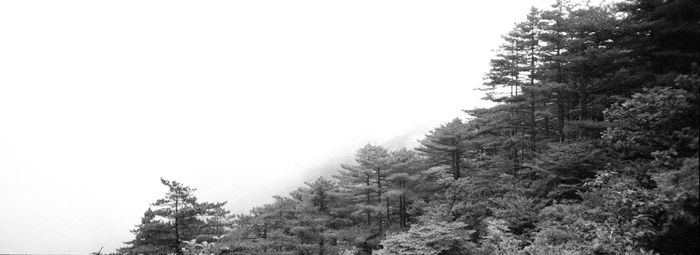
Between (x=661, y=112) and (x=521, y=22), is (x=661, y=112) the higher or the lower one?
the lower one

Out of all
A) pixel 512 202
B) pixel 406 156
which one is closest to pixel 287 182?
pixel 406 156

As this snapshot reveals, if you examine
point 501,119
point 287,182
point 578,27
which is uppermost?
point 578,27

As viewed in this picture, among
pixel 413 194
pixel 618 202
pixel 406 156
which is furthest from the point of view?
pixel 406 156

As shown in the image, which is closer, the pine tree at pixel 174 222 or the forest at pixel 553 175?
the forest at pixel 553 175

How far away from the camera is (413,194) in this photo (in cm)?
2794

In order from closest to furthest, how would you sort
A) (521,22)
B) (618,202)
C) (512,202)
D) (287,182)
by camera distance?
1. (618,202)
2. (512,202)
3. (521,22)
4. (287,182)

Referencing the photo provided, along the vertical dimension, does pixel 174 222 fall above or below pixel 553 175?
below

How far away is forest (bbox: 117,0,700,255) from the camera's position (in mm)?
7003

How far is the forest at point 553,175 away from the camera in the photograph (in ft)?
23.0

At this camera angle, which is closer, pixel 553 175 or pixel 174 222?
pixel 553 175

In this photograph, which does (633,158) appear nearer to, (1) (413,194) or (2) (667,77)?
(2) (667,77)

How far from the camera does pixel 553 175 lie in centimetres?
1684

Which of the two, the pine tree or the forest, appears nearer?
the forest

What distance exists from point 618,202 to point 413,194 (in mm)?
19725
